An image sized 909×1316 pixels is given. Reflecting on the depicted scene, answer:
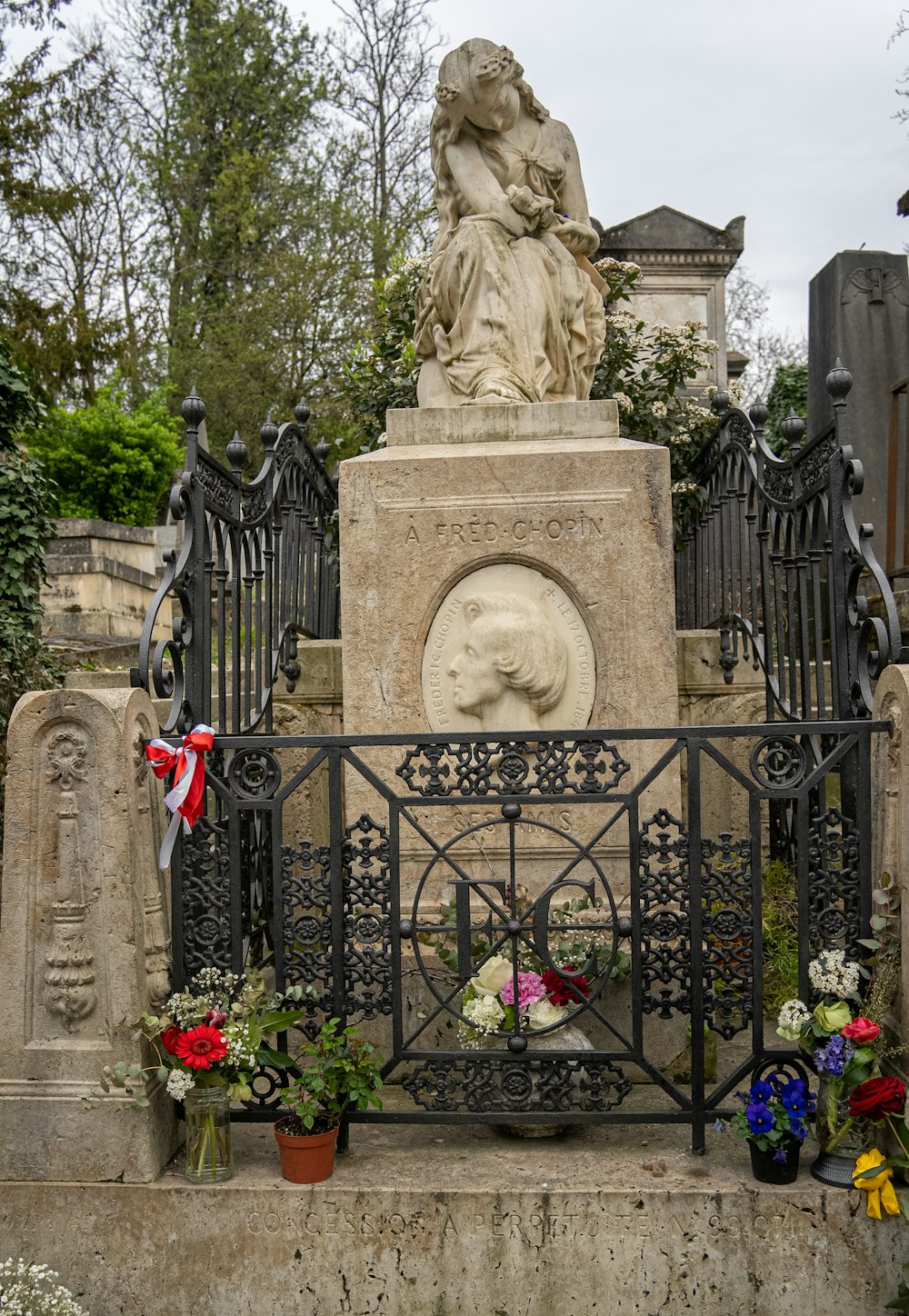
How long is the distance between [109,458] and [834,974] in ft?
54.1

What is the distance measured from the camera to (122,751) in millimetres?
2939

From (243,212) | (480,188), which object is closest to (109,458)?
(243,212)

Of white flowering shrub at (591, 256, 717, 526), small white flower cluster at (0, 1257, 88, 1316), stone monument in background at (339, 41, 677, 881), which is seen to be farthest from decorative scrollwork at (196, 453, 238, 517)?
white flowering shrub at (591, 256, 717, 526)

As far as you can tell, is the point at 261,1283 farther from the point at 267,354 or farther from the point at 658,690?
the point at 267,354

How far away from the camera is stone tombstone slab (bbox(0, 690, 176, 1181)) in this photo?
114 inches

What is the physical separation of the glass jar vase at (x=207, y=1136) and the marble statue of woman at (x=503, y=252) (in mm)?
2815

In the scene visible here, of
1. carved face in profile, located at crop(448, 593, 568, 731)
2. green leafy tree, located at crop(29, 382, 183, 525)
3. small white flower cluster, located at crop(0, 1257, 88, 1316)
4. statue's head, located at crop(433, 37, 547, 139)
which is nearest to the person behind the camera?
small white flower cluster, located at crop(0, 1257, 88, 1316)

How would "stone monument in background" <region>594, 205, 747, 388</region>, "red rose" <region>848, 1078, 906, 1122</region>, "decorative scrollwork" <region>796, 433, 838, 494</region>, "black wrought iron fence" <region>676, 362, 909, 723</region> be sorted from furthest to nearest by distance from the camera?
1. "stone monument in background" <region>594, 205, 747, 388</region>
2. "decorative scrollwork" <region>796, 433, 838, 494</region>
3. "black wrought iron fence" <region>676, 362, 909, 723</region>
4. "red rose" <region>848, 1078, 906, 1122</region>

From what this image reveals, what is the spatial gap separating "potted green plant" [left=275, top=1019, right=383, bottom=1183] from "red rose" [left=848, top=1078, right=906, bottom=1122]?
1.23 m

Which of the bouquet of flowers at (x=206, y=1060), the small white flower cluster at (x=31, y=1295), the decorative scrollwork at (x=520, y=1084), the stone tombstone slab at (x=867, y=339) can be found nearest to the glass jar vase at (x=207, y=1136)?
the bouquet of flowers at (x=206, y=1060)

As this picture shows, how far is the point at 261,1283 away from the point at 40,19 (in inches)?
732

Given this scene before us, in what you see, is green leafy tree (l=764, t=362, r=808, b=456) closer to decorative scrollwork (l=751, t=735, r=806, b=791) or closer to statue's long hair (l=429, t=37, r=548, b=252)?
statue's long hair (l=429, t=37, r=548, b=252)

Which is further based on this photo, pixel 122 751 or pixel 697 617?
pixel 697 617

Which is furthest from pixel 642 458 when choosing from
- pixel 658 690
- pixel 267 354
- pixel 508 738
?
pixel 267 354
